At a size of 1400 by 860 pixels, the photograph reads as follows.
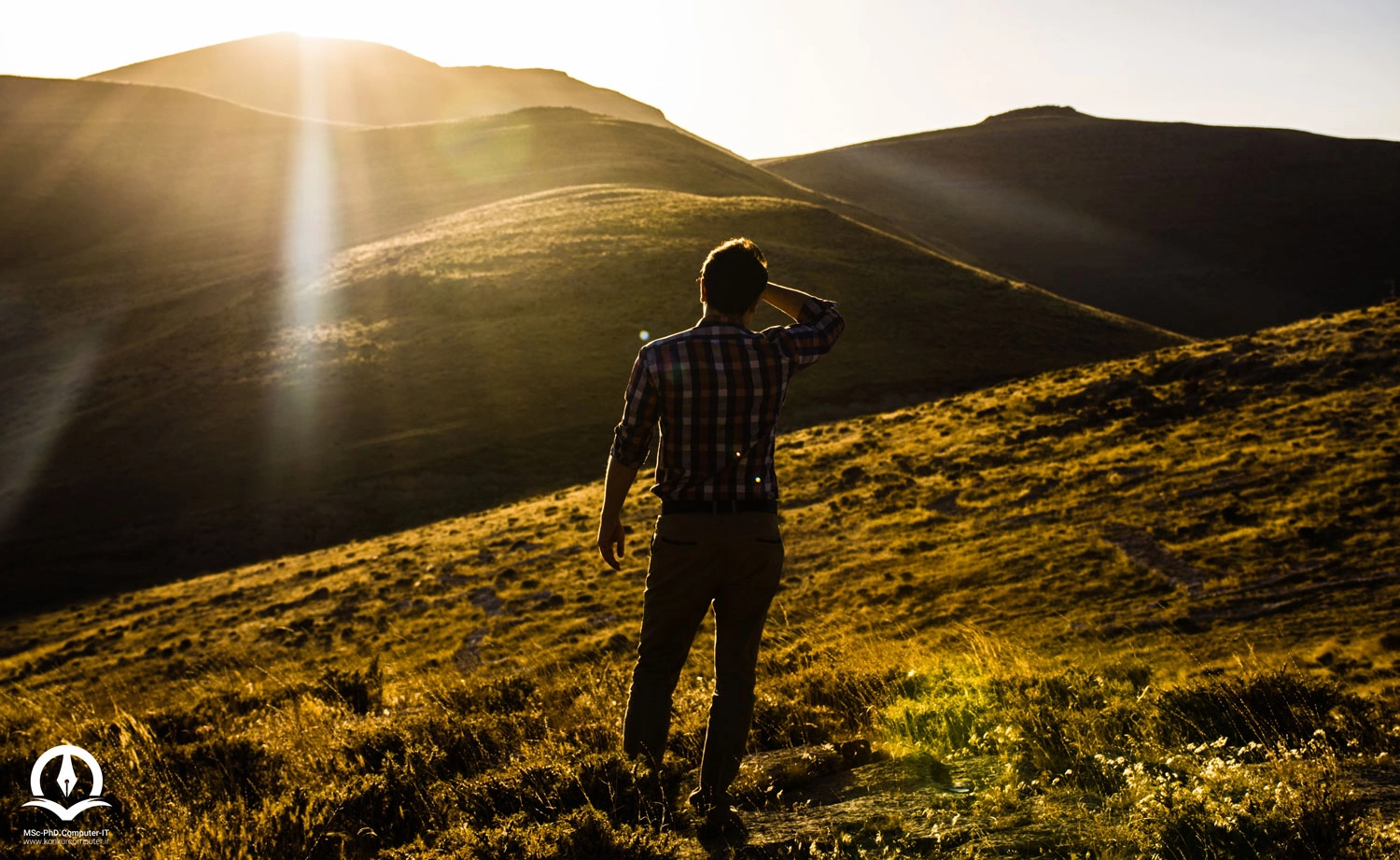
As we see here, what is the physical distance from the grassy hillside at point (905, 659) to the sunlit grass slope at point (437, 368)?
689 centimetres

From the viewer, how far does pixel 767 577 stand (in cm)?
421

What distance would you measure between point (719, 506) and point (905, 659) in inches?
196

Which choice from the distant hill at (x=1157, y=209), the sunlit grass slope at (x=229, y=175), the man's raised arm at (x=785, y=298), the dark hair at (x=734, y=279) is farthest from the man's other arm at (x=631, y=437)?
the distant hill at (x=1157, y=209)

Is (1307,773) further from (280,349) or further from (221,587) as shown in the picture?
(280,349)

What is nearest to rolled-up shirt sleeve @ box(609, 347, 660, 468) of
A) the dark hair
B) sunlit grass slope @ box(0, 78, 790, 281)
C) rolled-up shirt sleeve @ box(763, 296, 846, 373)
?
the dark hair

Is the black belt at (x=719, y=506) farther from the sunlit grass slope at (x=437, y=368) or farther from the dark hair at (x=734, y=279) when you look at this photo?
the sunlit grass slope at (x=437, y=368)

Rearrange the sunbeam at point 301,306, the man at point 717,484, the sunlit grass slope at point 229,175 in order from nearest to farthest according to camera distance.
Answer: the man at point 717,484, the sunbeam at point 301,306, the sunlit grass slope at point 229,175

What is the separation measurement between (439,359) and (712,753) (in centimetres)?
4927

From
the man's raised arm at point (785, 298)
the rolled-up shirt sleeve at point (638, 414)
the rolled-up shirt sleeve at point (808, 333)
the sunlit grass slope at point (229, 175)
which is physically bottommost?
the rolled-up shirt sleeve at point (638, 414)

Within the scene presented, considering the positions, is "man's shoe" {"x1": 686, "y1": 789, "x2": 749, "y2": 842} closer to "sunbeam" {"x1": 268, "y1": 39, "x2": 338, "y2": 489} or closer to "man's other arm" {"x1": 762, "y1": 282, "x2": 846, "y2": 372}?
"man's other arm" {"x1": 762, "y1": 282, "x2": 846, "y2": 372}

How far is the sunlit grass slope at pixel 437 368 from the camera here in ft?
128

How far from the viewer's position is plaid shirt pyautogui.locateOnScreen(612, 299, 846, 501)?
4117mm

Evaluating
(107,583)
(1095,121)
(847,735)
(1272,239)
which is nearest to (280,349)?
(107,583)

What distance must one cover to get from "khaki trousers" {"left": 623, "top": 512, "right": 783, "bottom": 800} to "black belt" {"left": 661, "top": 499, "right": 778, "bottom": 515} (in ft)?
0.07
